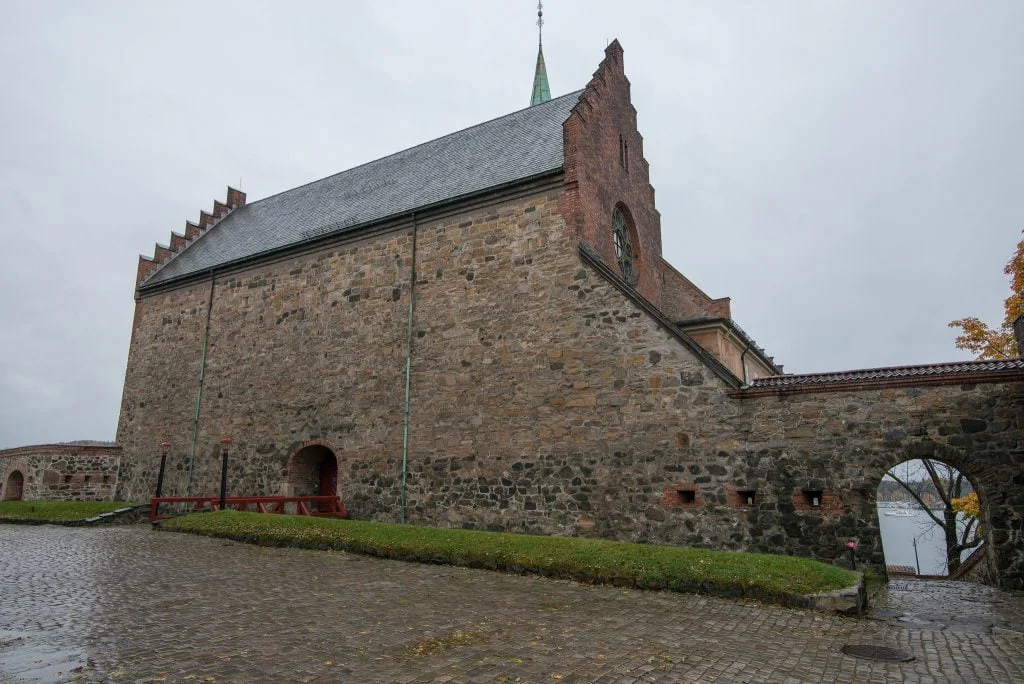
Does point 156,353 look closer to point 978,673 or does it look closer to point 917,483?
point 978,673

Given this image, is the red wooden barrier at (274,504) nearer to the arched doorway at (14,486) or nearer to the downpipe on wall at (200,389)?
the downpipe on wall at (200,389)

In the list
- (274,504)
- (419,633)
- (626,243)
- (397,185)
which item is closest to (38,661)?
(419,633)

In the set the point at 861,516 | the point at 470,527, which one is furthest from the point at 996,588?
the point at 470,527

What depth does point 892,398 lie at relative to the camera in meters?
11.6

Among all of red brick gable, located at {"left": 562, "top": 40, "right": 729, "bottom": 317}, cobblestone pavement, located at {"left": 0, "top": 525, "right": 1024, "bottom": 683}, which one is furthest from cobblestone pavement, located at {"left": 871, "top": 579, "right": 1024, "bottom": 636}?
red brick gable, located at {"left": 562, "top": 40, "right": 729, "bottom": 317}

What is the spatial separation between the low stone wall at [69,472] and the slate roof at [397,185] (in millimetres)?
7011

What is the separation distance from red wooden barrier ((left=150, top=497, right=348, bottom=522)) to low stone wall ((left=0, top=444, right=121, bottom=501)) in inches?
299

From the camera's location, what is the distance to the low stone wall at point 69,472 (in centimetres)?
2411

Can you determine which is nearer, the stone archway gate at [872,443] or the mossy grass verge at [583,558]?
the mossy grass verge at [583,558]

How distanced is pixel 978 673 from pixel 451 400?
12.4 meters

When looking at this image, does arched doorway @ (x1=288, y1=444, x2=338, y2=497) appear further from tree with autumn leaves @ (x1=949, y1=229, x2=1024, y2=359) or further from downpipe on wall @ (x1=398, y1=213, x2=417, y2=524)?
tree with autumn leaves @ (x1=949, y1=229, x2=1024, y2=359)

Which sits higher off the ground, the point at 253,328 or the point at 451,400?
the point at 253,328

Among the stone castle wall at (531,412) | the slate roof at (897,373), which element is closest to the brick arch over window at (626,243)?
the stone castle wall at (531,412)

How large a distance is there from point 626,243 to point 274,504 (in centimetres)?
1321
